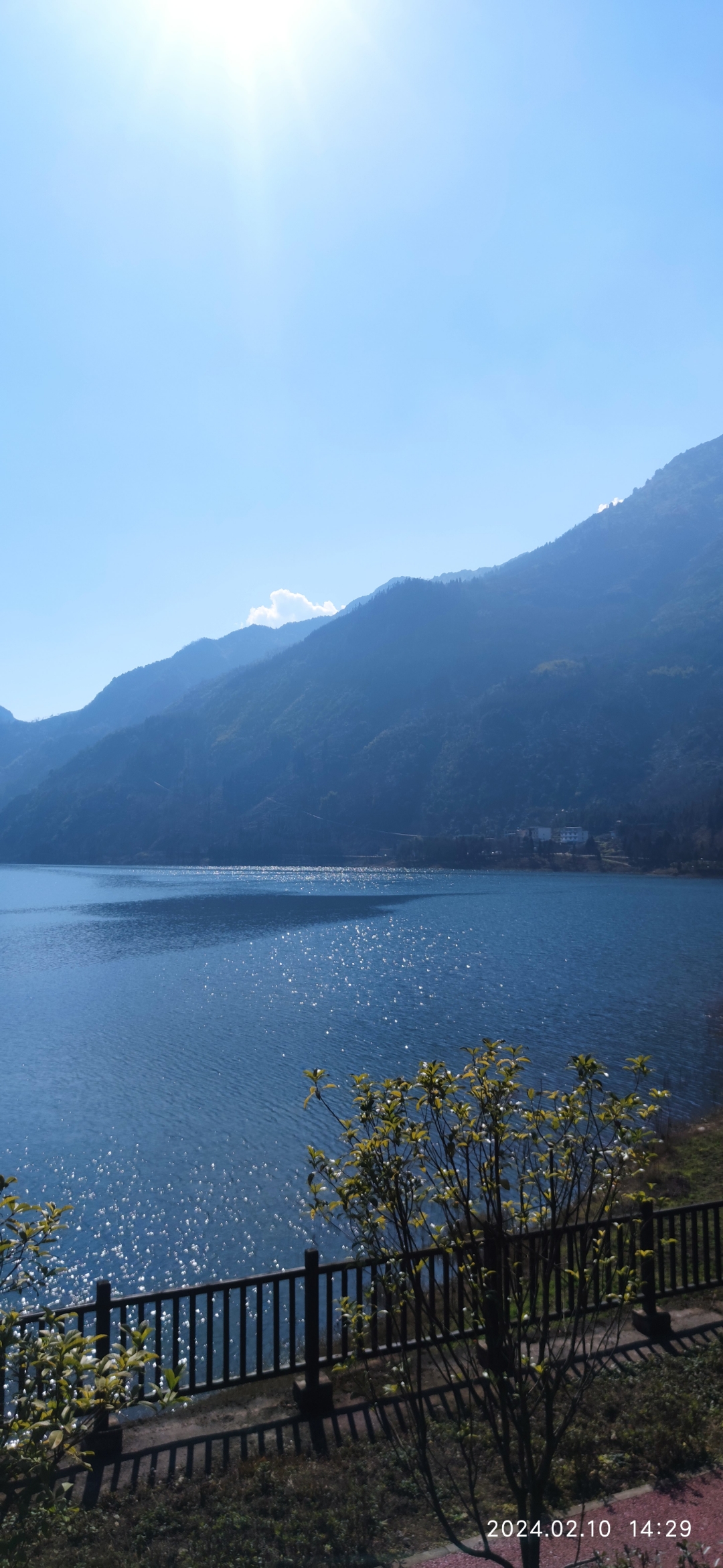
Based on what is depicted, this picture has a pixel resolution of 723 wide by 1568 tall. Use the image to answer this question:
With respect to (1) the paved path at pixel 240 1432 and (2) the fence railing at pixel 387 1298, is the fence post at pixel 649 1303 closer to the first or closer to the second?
(2) the fence railing at pixel 387 1298

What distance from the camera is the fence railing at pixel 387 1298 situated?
5723 millimetres

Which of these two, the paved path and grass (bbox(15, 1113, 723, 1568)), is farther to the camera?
the paved path

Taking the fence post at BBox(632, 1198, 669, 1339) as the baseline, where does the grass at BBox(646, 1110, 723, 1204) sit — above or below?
below

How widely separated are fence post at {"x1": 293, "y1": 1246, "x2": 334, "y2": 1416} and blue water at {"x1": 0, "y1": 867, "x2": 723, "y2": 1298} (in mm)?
11676

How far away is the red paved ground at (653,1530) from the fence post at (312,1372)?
10.0ft

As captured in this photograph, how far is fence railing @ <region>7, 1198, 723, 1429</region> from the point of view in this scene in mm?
5723

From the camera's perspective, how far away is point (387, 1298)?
5898 millimetres

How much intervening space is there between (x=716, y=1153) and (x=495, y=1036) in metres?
18.3

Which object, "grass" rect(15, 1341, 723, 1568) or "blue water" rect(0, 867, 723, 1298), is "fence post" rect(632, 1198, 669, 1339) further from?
"blue water" rect(0, 867, 723, 1298)

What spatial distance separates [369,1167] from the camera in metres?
5.14

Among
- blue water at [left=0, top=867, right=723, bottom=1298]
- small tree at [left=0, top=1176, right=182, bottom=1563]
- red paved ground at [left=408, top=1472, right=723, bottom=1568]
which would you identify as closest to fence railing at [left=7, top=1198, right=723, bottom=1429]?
small tree at [left=0, top=1176, right=182, bottom=1563]

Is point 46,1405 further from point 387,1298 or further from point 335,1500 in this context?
point 335,1500

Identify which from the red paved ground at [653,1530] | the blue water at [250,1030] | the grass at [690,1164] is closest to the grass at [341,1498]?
the red paved ground at [653,1530]

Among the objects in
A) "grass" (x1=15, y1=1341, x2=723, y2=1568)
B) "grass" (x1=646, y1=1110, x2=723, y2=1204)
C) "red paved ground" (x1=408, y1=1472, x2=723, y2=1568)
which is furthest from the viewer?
"grass" (x1=646, y1=1110, x2=723, y2=1204)
